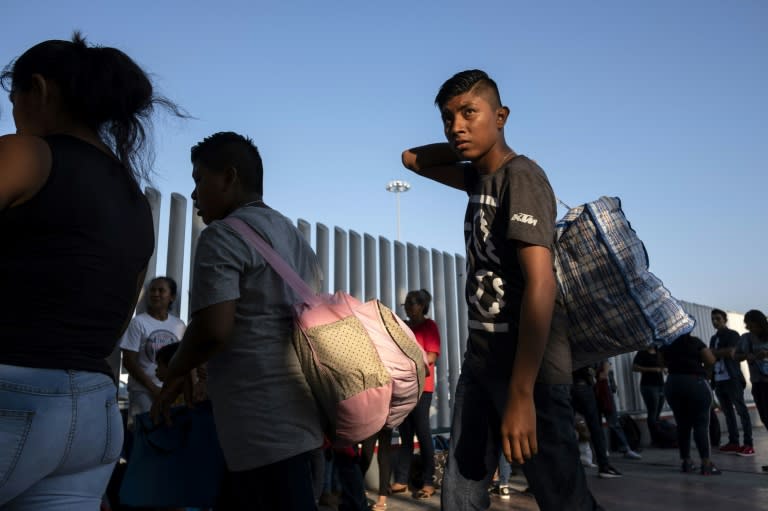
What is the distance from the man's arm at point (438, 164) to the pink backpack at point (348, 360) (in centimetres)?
71

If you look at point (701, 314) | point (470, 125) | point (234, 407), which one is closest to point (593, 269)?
point (470, 125)

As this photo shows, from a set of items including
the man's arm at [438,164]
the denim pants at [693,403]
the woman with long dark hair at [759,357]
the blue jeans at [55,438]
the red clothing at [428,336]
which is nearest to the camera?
the blue jeans at [55,438]

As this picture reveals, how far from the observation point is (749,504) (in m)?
5.07

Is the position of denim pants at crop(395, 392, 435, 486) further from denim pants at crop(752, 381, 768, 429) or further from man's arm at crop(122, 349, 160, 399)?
denim pants at crop(752, 381, 768, 429)

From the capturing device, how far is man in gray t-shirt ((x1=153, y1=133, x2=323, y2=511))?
1.79 meters

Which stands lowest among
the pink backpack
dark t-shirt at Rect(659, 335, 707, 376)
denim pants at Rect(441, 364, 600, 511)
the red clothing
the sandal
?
the sandal

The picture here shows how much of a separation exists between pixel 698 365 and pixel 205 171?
6.24 meters

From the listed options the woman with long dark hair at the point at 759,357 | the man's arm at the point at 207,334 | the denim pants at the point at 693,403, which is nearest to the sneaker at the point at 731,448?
the woman with long dark hair at the point at 759,357

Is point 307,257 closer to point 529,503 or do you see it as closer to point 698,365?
point 529,503

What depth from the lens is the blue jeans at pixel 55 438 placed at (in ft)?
3.78

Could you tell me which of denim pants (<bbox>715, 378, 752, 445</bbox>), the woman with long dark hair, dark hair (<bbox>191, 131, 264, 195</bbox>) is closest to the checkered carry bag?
dark hair (<bbox>191, 131, 264, 195</bbox>)

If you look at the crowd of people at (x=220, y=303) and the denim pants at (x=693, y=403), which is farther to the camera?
the denim pants at (x=693, y=403)

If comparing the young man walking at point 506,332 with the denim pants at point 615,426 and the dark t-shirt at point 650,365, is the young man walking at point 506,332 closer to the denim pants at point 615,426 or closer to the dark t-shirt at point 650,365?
the denim pants at point 615,426

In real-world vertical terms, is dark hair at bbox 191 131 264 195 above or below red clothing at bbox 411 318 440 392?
above
